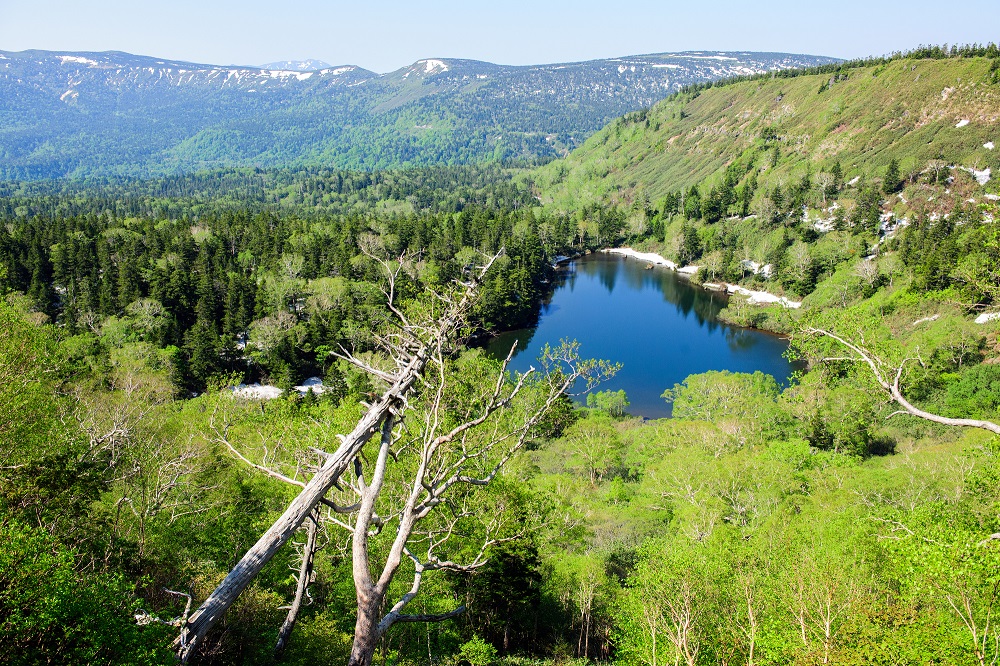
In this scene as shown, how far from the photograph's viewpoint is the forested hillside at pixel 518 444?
25.3 feet

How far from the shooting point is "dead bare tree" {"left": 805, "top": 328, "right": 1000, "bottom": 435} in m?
6.42

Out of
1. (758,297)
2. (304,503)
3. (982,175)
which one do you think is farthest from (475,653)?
(982,175)

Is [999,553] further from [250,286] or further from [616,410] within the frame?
[250,286]

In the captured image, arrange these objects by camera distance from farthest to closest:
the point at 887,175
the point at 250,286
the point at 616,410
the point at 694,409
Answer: the point at 887,175 → the point at 250,286 → the point at 616,410 → the point at 694,409

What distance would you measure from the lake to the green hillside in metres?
39.9

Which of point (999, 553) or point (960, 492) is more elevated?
point (999, 553)

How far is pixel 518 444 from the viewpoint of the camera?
6719 millimetres

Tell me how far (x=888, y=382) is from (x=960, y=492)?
16.0 m

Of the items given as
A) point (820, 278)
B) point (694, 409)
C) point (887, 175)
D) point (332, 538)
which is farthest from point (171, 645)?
point (887, 175)

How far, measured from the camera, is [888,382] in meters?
7.04

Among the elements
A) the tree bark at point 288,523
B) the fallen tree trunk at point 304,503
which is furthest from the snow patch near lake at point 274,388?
the tree bark at point 288,523

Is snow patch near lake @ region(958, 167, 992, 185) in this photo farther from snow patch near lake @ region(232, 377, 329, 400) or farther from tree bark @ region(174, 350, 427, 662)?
tree bark @ region(174, 350, 427, 662)

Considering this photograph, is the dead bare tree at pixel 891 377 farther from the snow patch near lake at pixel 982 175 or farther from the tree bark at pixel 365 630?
the snow patch near lake at pixel 982 175

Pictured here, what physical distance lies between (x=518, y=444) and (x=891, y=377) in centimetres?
507
